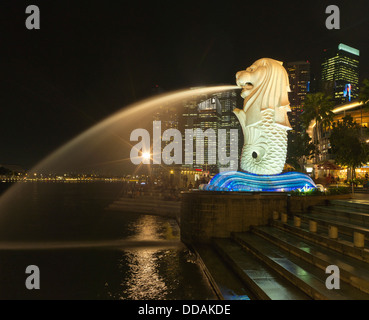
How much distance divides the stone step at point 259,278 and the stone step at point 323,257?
105 centimetres

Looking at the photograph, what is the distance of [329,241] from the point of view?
9039 mm

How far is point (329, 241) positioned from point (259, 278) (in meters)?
2.66

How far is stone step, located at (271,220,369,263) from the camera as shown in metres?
7.76

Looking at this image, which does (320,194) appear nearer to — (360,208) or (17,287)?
(360,208)

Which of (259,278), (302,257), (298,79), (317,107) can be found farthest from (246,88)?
(298,79)

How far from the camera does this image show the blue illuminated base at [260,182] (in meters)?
16.4

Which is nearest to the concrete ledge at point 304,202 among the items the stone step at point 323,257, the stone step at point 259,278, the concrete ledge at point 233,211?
the concrete ledge at point 233,211

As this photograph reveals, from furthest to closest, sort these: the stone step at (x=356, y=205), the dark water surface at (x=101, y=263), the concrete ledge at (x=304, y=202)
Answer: the concrete ledge at (x=304, y=202)
the stone step at (x=356, y=205)
the dark water surface at (x=101, y=263)

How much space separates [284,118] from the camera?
1830 cm

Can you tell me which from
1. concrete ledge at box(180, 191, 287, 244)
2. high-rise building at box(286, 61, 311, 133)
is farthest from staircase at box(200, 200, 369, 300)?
high-rise building at box(286, 61, 311, 133)

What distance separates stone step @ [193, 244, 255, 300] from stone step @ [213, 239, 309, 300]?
170 mm

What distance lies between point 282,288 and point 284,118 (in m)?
13.0

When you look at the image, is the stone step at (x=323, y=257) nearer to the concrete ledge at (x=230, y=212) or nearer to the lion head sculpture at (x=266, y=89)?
the concrete ledge at (x=230, y=212)
